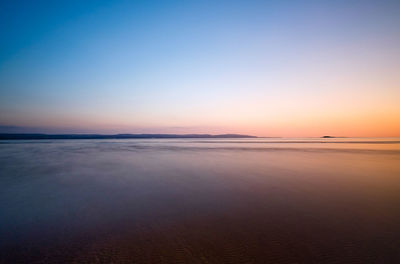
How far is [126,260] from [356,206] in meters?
6.13

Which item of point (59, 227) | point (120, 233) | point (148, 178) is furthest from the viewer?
point (148, 178)

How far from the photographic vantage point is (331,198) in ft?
20.4

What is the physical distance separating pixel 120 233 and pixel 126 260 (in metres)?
1.06

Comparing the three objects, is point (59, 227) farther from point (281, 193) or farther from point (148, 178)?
point (281, 193)

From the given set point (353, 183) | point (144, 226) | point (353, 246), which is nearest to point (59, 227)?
point (144, 226)

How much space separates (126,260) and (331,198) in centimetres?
628

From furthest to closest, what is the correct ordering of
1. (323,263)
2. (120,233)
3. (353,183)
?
(353,183) < (120,233) < (323,263)

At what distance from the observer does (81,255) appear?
320 centimetres

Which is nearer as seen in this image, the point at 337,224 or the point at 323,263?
the point at 323,263

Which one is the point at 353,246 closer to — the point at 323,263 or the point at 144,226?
the point at 323,263

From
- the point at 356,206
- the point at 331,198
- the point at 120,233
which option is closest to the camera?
the point at 120,233

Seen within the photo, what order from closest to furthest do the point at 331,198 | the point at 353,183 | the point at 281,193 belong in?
the point at 331,198, the point at 281,193, the point at 353,183

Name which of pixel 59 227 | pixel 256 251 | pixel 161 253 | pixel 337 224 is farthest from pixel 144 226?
pixel 337 224

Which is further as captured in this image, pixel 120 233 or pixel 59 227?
pixel 59 227
